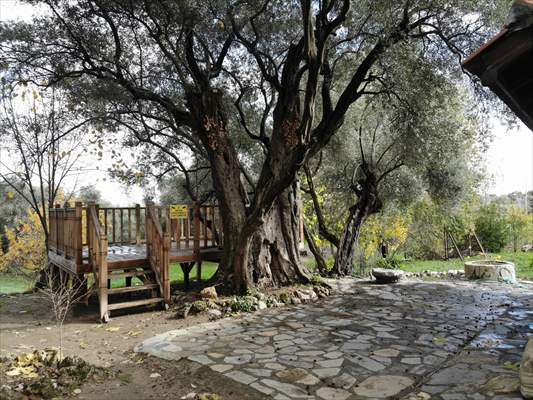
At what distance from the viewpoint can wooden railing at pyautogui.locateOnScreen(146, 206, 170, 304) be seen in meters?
7.51

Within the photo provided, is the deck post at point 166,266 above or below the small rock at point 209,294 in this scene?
above

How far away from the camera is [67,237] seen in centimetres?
832

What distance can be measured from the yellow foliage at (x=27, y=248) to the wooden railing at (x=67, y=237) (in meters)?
8.07

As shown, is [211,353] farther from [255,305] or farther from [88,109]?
[88,109]

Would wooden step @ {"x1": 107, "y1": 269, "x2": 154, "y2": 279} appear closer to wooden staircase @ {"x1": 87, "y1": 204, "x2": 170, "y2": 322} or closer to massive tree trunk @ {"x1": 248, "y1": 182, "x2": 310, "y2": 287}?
wooden staircase @ {"x1": 87, "y1": 204, "x2": 170, "y2": 322}

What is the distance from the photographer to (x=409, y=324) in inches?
247

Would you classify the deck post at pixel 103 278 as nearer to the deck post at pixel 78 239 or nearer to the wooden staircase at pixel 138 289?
the wooden staircase at pixel 138 289

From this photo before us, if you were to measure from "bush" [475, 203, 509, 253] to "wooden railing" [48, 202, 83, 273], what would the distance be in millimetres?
17474

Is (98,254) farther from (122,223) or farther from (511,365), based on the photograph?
(511,365)

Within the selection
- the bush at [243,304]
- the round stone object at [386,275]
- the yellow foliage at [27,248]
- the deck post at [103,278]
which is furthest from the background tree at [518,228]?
the yellow foliage at [27,248]

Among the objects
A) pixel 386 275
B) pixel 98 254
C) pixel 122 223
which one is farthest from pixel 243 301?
pixel 386 275

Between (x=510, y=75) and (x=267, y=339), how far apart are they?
4280 mm

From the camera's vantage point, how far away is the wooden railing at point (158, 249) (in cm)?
751

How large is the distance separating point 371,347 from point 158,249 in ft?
14.6
